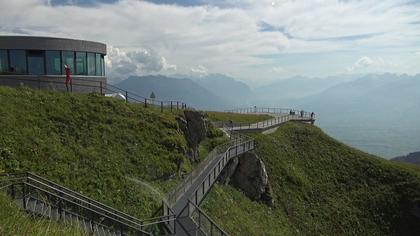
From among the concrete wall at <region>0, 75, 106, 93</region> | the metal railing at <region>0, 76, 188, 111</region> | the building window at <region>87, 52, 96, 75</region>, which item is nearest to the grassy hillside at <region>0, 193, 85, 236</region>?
the metal railing at <region>0, 76, 188, 111</region>

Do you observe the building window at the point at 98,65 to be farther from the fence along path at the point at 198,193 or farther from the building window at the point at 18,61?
the fence along path at the point at 198,193

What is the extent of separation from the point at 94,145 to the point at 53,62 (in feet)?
44.5

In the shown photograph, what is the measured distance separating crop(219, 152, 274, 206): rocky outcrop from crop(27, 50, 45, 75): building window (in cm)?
1772

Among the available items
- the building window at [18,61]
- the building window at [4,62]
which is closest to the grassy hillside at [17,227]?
the building window at [18,61]

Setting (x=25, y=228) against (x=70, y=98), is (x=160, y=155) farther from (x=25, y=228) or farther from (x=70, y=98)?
(x=25, y=228)

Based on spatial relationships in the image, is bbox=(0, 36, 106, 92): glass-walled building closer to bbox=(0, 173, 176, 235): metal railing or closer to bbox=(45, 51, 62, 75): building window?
bbox=(45, 51, 62, 75): building window

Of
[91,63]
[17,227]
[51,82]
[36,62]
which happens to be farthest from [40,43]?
[17,227]

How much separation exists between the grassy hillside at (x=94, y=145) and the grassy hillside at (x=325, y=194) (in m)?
5.32

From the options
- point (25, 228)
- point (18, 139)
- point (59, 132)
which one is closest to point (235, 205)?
point (59, 132)

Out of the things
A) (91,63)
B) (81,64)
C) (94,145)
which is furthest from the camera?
(91,63)

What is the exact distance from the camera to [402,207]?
39875mm

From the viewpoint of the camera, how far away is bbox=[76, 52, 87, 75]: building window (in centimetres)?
3438

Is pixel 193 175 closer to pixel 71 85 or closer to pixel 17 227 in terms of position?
pixel 71 85

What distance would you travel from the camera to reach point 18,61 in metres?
32.1
